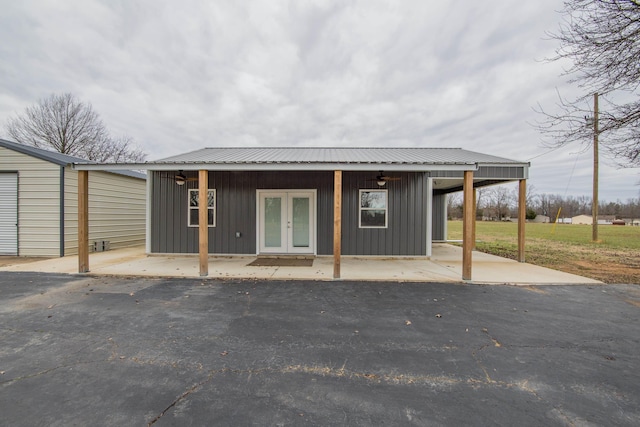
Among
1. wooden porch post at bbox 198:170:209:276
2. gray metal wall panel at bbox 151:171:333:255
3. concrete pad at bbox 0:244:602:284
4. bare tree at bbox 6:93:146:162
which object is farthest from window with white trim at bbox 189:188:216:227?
bare tree at bbox 6:93:146:162

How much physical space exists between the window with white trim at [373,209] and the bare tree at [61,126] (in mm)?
24182

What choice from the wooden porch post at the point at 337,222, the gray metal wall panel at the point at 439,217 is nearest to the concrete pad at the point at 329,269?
the wooden porch post at the point at 337,222

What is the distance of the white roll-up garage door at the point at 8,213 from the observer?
28.3 ft

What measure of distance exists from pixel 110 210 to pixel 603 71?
15.6 m

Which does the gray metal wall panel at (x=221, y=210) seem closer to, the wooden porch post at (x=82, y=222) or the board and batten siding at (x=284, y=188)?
the board and batten siding at (x=284, y=188)

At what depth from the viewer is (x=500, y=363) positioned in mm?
2650

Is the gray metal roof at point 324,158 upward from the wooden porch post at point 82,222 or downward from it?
upward

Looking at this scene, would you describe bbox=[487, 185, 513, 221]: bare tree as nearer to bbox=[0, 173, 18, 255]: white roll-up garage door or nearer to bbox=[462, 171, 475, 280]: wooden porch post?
bbox=[462, 171, 475, 280]: wooden porch post

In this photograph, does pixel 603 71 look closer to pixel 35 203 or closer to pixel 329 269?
pixel 329 269

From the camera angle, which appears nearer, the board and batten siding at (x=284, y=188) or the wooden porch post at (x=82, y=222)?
the wooden porch post at (x=82, y=222)

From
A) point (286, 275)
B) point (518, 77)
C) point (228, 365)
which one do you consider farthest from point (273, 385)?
point (518, 77)

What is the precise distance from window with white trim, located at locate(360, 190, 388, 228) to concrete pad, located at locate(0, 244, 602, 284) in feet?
3.69

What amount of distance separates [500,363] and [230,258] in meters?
7.53

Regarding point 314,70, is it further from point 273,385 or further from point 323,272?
point 273,385
